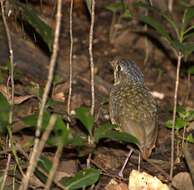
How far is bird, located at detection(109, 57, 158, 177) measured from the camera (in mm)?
6410

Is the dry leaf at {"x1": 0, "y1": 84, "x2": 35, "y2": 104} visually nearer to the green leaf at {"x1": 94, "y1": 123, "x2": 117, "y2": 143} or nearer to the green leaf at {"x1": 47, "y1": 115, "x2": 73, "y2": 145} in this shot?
the green leaf at {"x1": 94, "y1": 123, "x2": 117, "y2": 143}

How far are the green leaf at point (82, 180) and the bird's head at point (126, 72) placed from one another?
2231 millimetres

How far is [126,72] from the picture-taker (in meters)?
7.36

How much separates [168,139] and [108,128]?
2832 mm

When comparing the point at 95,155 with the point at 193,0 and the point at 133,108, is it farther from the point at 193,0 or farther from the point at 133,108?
the point at 193,0

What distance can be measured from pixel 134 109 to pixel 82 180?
1591mm

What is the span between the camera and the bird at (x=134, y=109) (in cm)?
641

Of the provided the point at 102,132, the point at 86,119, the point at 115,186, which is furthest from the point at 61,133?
the point at 115,186

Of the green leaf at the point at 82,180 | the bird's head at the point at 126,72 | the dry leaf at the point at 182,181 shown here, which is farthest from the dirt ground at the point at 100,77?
the green leaf at the point at 82,180

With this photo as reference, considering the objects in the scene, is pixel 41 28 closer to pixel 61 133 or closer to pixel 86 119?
pixel 86 119

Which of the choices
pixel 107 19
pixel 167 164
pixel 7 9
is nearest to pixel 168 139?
pixel 167 164

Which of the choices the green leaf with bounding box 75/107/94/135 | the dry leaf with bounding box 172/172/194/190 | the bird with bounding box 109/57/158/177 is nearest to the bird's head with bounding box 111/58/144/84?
the bird with bounding box 109/57/158/177

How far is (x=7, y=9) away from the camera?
20.6 feet

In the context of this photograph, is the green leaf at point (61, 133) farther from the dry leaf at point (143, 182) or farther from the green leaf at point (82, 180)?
the dry leaf at point (143, 182)
